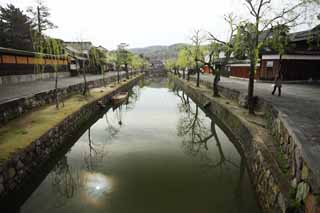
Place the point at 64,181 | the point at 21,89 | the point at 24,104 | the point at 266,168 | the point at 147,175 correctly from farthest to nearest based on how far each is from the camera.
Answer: the point at 21,89 → the point at 24,104 → the point at 147,175 → the point at 64,181 → the point at 266,168

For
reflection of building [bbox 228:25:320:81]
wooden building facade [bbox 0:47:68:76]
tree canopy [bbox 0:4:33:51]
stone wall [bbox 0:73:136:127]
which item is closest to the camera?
stone wall [bbox 0:73:136:127]

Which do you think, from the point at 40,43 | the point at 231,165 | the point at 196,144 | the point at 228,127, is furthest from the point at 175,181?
the point at 40,43

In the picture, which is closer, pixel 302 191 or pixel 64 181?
pixel 302 191

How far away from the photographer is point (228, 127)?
12094 millimetres

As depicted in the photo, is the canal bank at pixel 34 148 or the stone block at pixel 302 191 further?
the canal bank at pixel 34 148

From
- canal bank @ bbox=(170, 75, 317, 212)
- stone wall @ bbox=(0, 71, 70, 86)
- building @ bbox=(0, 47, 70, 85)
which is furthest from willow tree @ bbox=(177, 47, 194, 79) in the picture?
stone wall @ bbox=(0, 71, 70, 86)

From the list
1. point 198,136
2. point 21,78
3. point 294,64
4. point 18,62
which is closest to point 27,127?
point 198,136

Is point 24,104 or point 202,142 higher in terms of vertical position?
point 24,104

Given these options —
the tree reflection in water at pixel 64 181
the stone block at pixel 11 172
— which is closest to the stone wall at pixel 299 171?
the tree reflection in water at pixel 64 181

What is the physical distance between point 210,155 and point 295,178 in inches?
196

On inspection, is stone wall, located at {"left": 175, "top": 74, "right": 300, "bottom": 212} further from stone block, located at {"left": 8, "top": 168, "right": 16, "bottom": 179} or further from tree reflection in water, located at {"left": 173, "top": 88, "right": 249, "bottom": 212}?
stone block, located at {"left": 8, "top": 168, "right": 16, "bottom": 179}

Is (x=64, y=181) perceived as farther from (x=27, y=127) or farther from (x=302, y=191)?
(x=302, y=191)

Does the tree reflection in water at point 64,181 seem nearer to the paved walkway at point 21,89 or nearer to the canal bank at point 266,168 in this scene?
the paved walkway at point 21,89

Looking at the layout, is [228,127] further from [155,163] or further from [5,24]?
[5,24]
